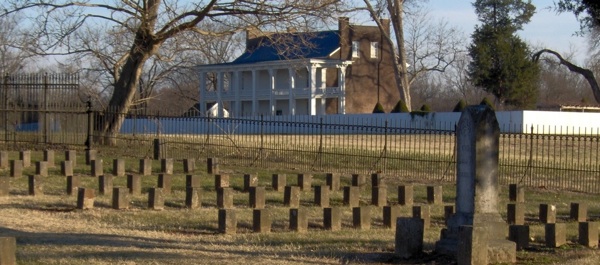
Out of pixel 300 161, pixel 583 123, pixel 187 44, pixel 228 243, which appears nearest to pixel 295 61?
pixel 187 44

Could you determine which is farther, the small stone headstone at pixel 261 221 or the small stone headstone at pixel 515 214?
the small stone headstone at pixel 515 214

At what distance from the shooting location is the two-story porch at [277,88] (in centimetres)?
5766

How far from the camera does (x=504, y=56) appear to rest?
5428cm

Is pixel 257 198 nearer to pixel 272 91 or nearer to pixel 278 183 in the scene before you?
pixel 278 183

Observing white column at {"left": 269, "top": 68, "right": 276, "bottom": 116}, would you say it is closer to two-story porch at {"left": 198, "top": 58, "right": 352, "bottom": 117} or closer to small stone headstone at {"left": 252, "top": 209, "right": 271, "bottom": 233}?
two-story porch at {"left": 198, "top": 58, "right": 352, "bottom": 117}

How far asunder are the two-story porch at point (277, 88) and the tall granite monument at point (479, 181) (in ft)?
147

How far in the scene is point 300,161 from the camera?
2503cm

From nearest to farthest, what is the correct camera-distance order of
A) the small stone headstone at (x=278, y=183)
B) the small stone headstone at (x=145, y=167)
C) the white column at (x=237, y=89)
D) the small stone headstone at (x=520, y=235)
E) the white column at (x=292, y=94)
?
the small stone headstone at (x=520, y=235), the small stone headstone at (x=278, y=183), the small stone headstone at (x=145, y=167), the white column at (x=292, y=94), the white column at (x=237, y=89)

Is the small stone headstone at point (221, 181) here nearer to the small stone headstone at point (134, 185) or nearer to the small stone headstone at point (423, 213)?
the small stone headstone at point (134, 185)

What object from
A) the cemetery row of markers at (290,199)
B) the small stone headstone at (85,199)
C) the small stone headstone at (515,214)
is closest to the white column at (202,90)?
the cemetery row of markers at (290,199)

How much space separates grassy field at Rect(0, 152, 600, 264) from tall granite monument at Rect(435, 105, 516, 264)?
0.41 m

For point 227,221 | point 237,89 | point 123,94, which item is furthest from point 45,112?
point 237,89

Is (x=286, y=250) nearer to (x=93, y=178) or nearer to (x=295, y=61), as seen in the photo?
(x=93, y=178)

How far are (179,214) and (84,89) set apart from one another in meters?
30.4
